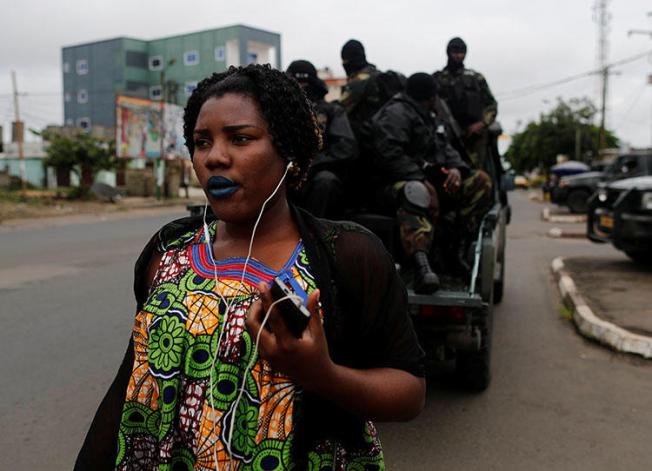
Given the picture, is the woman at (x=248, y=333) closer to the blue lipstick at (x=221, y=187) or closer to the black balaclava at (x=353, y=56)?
the blue lipstick at (x=221, y=187)

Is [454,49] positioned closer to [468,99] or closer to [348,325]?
[468,99]

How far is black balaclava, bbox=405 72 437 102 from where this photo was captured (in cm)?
486

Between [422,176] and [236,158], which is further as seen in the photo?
[422,176]

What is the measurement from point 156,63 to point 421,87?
56.0 meters

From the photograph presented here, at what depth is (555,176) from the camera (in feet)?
88.1

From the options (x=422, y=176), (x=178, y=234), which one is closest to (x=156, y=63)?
(x=422, y=176)

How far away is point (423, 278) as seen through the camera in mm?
4035

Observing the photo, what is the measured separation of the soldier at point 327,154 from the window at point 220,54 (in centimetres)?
4932

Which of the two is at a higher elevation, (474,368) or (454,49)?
(454,49)

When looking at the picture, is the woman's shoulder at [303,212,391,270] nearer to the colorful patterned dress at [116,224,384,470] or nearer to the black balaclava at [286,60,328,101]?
the colorful patterned dress at [116,224,384,470]

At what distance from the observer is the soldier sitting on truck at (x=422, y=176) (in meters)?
4.40

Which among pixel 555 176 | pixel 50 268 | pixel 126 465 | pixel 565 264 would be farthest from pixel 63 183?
pixel 126 465

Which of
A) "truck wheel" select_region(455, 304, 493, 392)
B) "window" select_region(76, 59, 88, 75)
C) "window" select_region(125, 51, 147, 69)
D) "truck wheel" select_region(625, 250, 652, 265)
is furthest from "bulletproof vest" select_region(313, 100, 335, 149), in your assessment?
"window" select_region(76, 59, 88, 75)

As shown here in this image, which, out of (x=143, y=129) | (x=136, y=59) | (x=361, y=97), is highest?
(x=136, y=59)
